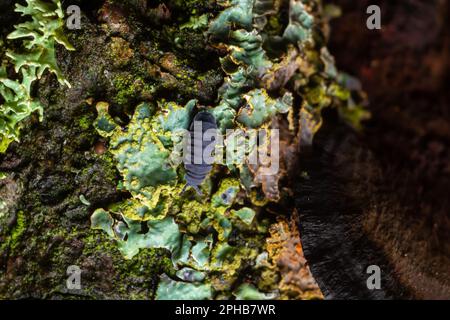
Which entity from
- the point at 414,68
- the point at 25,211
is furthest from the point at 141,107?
the point at 414,68

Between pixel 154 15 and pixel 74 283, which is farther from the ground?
pixel 154 15

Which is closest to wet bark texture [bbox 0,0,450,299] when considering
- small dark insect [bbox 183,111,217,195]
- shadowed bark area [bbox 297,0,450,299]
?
shadowed bark area [bbox 297,0,450,299]

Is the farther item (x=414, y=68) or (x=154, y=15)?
(x=414, y=68)

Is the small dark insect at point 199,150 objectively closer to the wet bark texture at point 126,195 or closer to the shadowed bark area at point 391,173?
the wet bark texture at point 126,195

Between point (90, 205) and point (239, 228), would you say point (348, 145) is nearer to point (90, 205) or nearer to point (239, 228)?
point (239, 228)

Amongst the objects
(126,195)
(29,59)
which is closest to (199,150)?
(126,195)

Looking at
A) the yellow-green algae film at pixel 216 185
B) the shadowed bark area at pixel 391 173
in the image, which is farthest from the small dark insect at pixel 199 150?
the shadowed bark area at pixel 391 173
